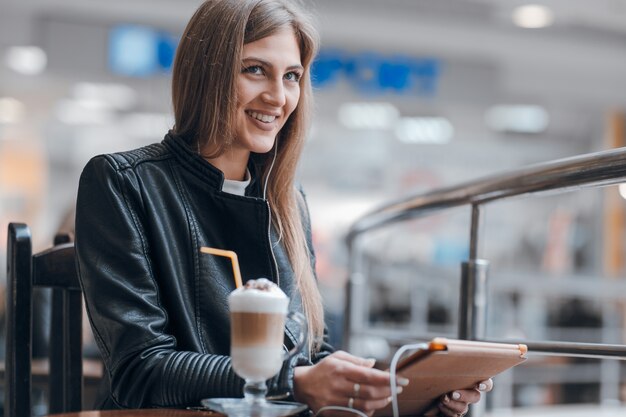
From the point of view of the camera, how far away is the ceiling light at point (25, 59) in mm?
7367

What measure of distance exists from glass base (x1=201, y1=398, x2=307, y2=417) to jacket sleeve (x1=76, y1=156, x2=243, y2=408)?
12 centimetres

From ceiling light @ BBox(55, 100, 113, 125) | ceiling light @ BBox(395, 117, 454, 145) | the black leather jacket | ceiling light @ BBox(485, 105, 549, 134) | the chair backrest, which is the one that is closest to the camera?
the black leather jacket

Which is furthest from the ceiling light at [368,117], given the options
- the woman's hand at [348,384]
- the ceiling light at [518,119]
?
the woman's hand at [348,384]

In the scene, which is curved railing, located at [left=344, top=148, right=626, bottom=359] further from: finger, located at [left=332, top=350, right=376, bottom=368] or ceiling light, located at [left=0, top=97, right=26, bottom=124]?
ceiling light, located at [left=0, top=97, right=26, bottom=124]

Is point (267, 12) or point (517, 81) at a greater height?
point (517, 81)

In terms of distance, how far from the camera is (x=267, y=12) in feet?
4.60

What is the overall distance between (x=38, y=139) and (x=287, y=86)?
31.0 ft

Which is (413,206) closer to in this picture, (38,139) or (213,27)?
(213,27)

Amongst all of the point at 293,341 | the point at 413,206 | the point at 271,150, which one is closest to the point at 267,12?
the point at 271,150

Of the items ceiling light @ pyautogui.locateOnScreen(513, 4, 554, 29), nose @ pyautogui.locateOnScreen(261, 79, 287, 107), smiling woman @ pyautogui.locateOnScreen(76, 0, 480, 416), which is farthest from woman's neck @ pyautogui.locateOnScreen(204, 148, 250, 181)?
ceiling light @ pyautogui.locateOnScreen(513, 4, 554, 29)

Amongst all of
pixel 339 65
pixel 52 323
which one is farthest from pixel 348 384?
pixel 339 65

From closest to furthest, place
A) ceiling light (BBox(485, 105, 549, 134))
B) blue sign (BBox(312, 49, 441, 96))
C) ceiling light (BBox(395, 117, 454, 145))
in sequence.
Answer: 1. blue sign (BBox(312, 49, 441, 96))
2. ceiling light (BBox(395, 117, 454, 145))
3. ceiling light (BBox(485, 105, 549, 134))

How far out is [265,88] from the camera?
1.39 metres

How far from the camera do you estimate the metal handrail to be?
1374 mm
